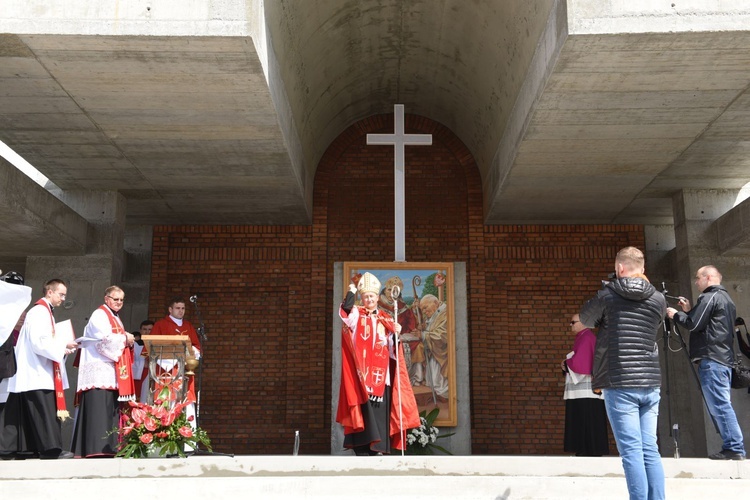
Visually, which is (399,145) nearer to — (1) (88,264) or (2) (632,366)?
(1) (88,264)

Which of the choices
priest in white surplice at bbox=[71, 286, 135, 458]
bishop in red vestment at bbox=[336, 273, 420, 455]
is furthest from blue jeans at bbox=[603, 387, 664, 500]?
priest in white surplice at bbox=[71, 286, 135, 458]

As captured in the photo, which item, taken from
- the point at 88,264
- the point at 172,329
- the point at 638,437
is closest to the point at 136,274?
the point at 88,264

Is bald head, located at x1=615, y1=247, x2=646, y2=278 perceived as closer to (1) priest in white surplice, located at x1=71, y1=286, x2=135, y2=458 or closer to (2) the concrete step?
(2) the concrete step

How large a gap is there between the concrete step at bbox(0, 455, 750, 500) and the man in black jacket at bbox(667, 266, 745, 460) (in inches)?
26.6

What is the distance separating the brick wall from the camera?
13094 millimetres

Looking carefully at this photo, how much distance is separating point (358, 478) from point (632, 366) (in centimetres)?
244

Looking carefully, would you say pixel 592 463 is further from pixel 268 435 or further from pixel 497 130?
pixel 268 435

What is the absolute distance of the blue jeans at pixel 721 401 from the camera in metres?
7.42

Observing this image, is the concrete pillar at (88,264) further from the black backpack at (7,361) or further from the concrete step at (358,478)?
the concrete step at (358,478)

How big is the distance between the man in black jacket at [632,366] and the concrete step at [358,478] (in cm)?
144

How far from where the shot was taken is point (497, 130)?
11.9 metres

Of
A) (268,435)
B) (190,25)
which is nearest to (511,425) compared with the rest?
(268,435)

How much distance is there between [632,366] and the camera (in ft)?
17.0

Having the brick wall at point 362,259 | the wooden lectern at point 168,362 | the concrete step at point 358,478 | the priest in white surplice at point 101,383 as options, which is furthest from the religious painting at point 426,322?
the concrete step at point 358,478
